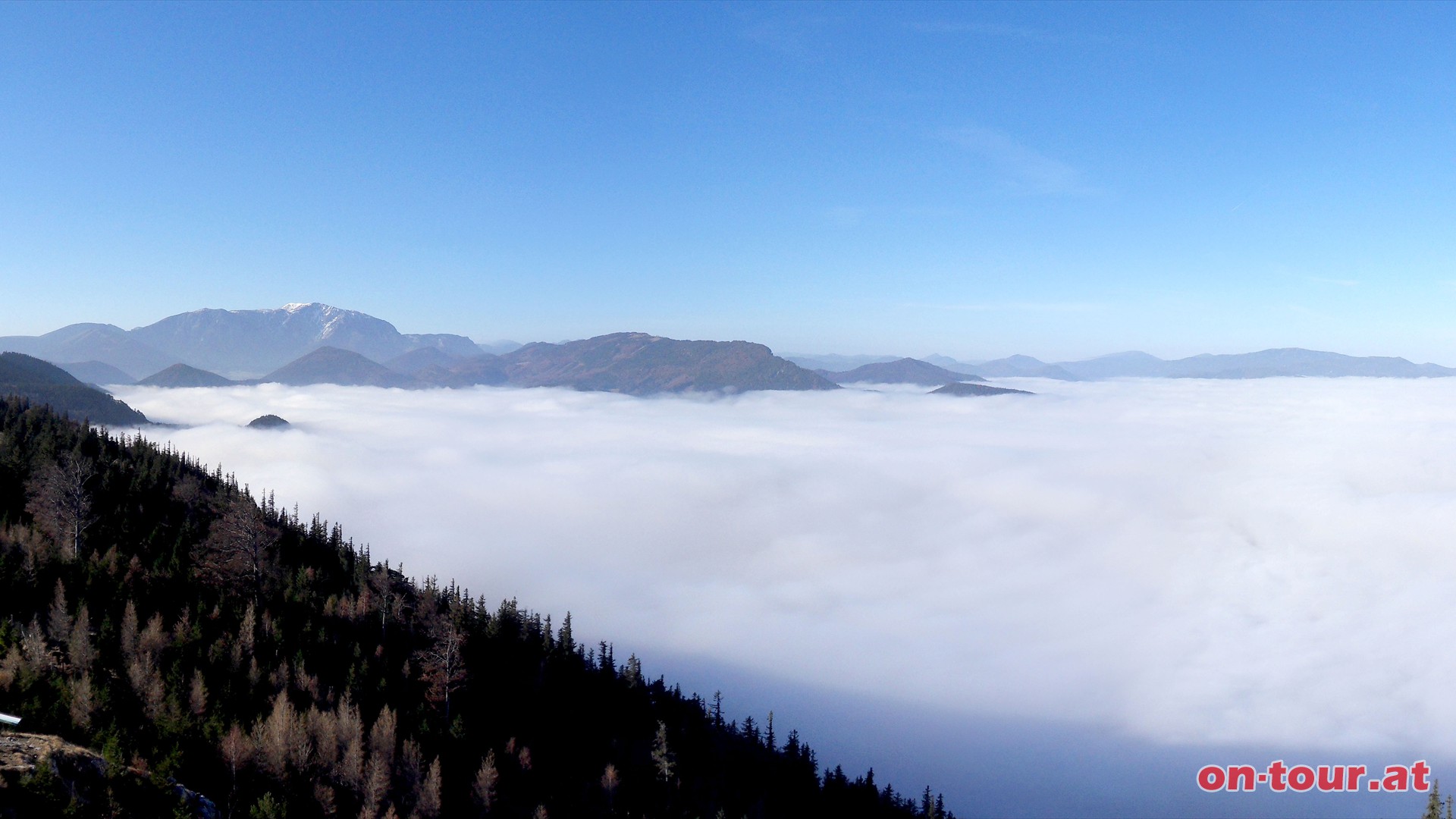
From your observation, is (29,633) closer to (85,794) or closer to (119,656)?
(119,656)

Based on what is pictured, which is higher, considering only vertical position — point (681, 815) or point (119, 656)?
point (119, 656)

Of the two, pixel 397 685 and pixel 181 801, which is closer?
pixel 181 801

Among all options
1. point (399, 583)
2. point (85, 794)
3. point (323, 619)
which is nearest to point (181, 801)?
point (85, 794)

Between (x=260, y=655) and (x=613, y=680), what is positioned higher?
(x=260, y=655)

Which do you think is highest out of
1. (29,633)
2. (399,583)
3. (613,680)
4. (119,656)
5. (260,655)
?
(29,633)

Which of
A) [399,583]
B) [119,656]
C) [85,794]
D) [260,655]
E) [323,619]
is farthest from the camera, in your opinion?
[399,583]

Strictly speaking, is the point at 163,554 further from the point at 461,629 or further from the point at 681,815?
the point at 681,815

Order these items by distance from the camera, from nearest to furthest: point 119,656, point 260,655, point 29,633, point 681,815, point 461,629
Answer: point 29,633, point 119,656, point 260,655, point 681,815, point 461,629
